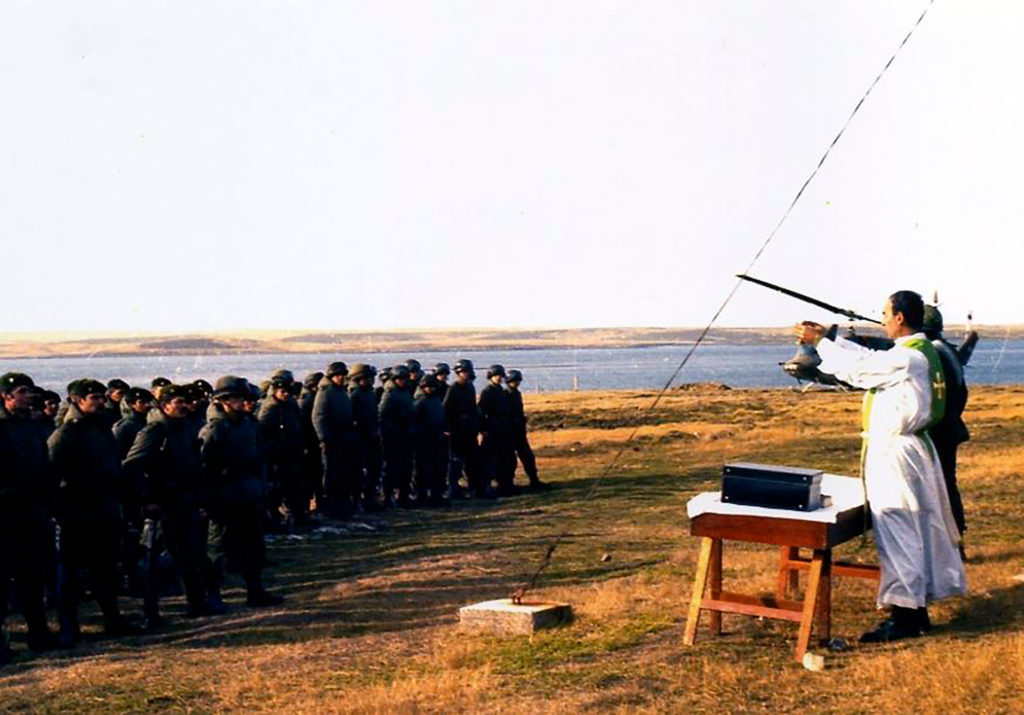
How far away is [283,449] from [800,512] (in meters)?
10.9

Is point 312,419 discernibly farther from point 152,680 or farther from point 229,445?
point 152,680

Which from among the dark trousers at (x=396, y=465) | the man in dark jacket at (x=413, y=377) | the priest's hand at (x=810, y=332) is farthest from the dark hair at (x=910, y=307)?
the man in dark jacket at (x=413, y=377)

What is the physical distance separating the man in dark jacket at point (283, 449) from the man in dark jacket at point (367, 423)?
5.61 feet

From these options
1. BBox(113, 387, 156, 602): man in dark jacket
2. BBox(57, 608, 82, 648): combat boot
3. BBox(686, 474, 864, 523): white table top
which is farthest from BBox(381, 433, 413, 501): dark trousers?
BBox(686, 474, 864, 523): white table top

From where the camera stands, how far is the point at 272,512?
59.5ft

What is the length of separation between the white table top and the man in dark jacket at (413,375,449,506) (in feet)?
38.8

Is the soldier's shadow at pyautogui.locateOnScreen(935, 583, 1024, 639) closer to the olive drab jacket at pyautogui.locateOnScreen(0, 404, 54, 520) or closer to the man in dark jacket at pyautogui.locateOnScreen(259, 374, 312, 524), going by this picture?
the olive drab jacket at pyautogui.locateOnScreen(0, 404, 54, 520)

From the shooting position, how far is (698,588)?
29.7ft

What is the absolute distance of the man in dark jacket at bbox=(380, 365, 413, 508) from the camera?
67.9 ft

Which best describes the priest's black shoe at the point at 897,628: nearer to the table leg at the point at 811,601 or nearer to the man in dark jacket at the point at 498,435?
the table leg at the point at 811,601

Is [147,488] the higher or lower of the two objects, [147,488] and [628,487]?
the higher

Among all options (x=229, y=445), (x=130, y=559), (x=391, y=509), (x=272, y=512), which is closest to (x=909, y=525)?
(x=229, y=445)

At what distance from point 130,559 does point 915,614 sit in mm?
8275

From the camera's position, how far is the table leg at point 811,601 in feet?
27.8
